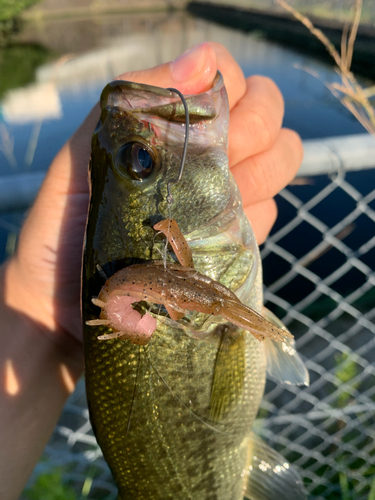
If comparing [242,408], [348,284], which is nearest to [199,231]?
[242,408]

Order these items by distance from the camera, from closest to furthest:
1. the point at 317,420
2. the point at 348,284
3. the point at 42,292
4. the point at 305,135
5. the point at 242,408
A: the point at 242,408 < the point at 42,292 < the point at 317,420 < the point at 348,284 < the point at 305,135

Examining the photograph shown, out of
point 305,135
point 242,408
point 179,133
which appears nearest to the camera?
point 179,133

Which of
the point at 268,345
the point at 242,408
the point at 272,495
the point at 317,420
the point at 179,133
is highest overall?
the point at 179,133

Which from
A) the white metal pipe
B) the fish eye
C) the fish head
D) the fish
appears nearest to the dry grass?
the white metal pipe

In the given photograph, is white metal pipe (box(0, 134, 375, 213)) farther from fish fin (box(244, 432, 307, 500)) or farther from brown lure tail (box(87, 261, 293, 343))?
fish fin (box(244, 432, 307, 500))

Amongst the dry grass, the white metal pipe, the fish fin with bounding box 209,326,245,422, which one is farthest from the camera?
the dry grass

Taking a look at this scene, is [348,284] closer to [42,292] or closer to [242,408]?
[242,408]

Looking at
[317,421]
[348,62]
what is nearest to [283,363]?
[348,62]

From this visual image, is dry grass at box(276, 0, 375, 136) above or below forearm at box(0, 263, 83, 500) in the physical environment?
above
